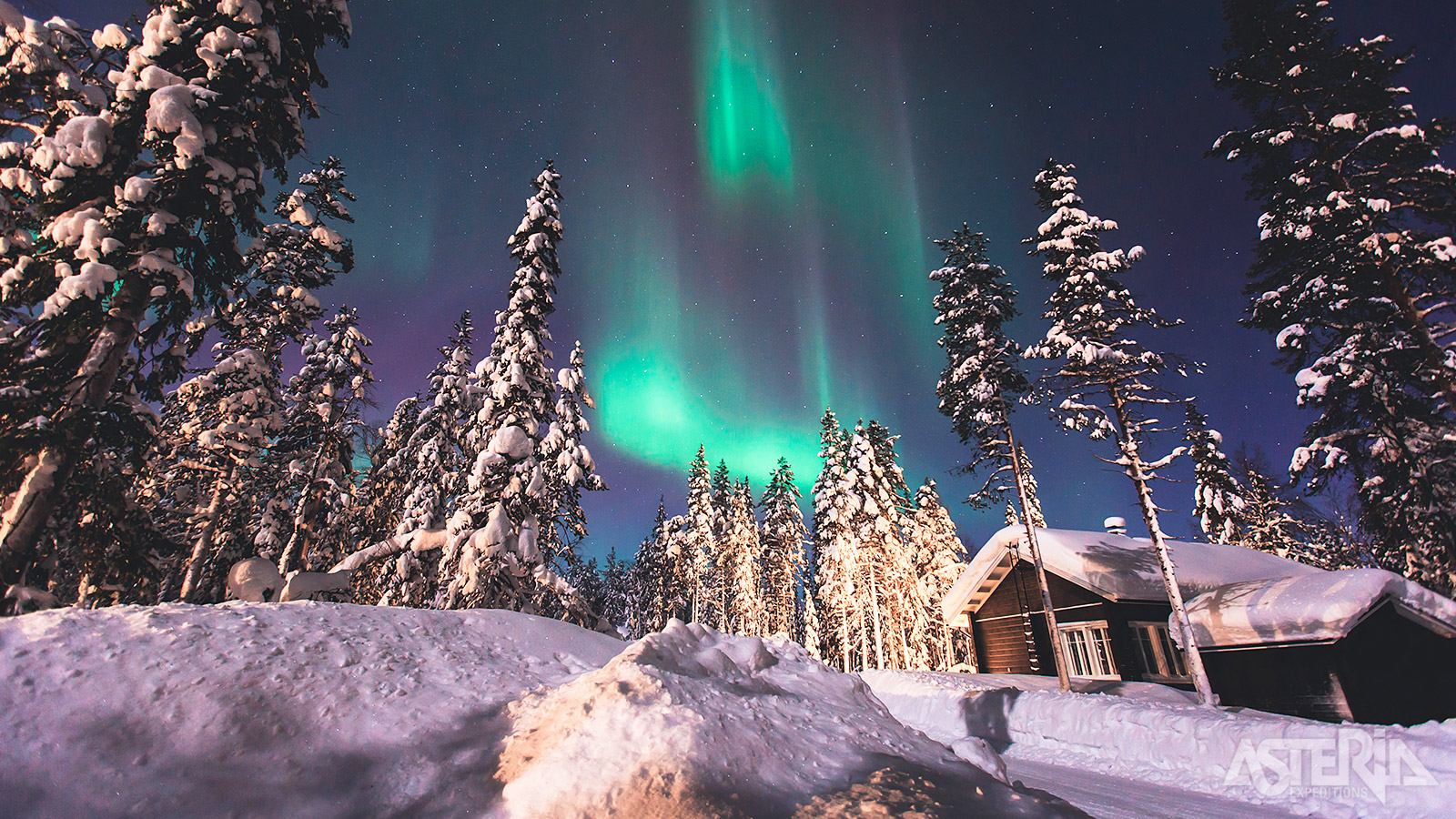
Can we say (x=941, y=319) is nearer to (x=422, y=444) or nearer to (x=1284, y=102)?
(x=1284, y=102)

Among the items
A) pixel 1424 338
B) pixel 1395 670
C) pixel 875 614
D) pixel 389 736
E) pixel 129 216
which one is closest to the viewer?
pixel 389 736

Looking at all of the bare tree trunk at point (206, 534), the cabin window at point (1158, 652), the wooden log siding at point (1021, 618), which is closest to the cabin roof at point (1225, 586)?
the wooden log siding at point (1021, 618)

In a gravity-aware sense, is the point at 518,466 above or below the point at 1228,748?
above

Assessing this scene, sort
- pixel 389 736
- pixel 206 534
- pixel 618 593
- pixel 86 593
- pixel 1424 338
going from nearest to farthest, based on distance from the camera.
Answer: pixel 389 736 < pixel 86 593 < pixel 1424 338 < pixel 206 534 < pixel 618 593

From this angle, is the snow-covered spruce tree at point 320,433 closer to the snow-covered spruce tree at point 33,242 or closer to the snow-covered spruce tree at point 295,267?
the snow-covered spruce tree at point 295,267

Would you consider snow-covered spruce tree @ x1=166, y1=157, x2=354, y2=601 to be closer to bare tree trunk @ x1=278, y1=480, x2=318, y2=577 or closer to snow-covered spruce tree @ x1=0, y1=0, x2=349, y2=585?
bare tree trunk @ x1=278, y1=480, x2=318, y2=577

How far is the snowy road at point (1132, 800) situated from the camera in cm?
700

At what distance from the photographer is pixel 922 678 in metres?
17.4

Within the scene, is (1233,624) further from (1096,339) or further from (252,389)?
(252,389)

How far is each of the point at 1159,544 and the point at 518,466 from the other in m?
16.9

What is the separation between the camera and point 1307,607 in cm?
1338

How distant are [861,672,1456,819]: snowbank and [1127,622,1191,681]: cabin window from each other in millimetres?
4110

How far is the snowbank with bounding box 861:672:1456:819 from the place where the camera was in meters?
6.96

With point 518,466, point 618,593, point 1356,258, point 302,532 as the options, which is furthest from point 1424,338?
point 618,593
